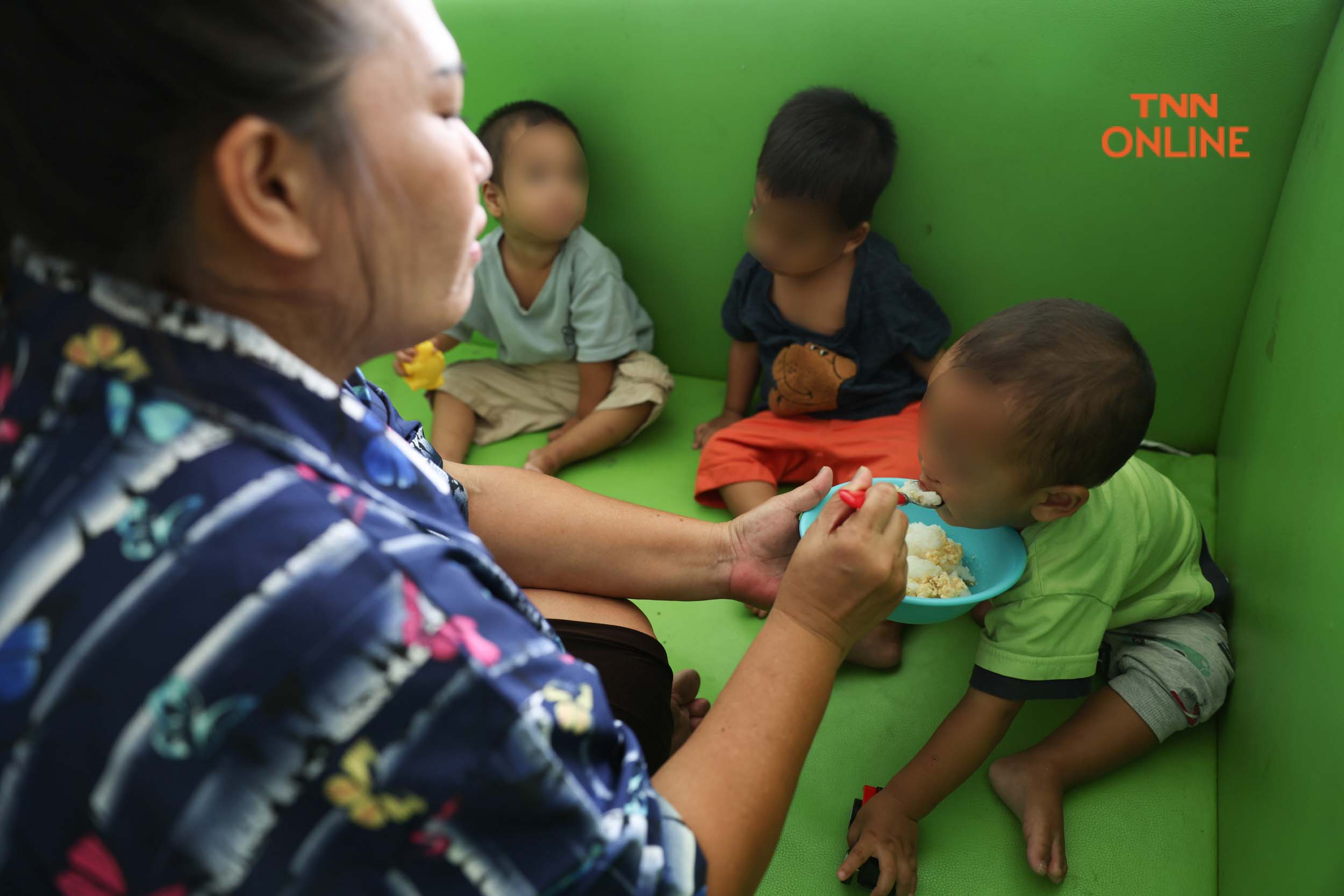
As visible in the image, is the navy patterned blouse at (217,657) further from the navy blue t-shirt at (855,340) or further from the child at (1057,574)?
the navy blue t-shirt at (855,340)

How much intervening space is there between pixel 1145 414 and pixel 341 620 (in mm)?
871

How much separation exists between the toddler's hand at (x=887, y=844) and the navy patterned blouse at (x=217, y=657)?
0.61 metres

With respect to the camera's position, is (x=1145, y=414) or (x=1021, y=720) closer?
(x=1145, y=414)

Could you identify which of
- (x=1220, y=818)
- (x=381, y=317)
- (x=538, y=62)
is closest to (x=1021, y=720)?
(x=1220, y=818)

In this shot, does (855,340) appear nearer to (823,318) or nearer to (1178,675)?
(823,318)

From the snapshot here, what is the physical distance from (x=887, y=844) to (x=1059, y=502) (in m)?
0.43

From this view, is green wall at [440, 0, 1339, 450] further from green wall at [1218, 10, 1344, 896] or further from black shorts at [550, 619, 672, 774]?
black shorts at [550, 619, 672, 774]

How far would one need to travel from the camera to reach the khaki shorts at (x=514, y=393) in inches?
72.3

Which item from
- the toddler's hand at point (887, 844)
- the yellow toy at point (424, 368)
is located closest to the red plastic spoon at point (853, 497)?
the toddler's hand at point (887, 844)

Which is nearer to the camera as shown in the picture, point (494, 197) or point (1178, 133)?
point (1178, 133)

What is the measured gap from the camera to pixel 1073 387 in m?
0.99

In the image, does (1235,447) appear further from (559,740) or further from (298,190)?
(298,190)

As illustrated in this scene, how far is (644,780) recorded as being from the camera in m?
0.64

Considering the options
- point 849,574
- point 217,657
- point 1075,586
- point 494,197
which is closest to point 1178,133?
point 1075,586
